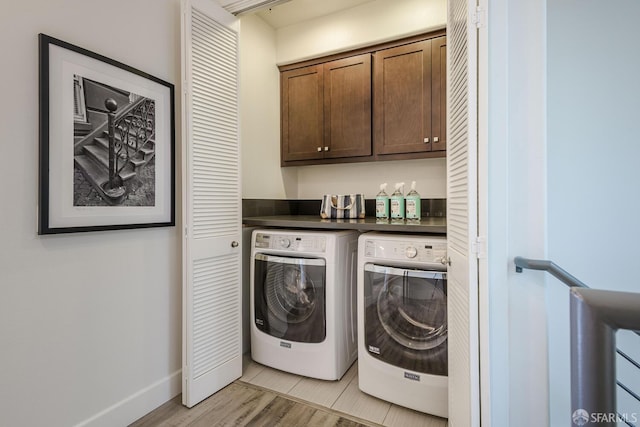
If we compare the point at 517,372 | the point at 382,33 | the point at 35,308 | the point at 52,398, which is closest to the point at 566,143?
the point at 517,372

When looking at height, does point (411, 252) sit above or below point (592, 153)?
below

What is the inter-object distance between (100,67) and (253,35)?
147 centimetres

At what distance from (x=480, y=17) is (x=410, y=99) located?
134cm

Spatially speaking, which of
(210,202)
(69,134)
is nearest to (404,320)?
(210,202)

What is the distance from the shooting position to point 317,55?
2.69m

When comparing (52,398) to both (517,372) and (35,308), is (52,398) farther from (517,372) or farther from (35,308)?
(517,372)

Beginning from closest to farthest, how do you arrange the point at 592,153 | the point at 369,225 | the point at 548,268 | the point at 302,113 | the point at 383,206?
1. the point at 548,268
2. the point at 592,153
3. the point at 369,225
4. the point at 383,206
5. the point at 302,113

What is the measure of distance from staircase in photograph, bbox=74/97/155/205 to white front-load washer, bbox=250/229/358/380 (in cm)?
87

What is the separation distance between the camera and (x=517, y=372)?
1.08m

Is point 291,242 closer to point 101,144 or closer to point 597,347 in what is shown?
point 101,144

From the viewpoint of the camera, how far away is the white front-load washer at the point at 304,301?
6.27 ft

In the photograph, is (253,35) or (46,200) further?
(253,35)

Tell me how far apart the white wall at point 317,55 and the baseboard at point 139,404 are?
53.1 inches

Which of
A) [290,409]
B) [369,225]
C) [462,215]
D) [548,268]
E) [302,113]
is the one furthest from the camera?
[302,113]
